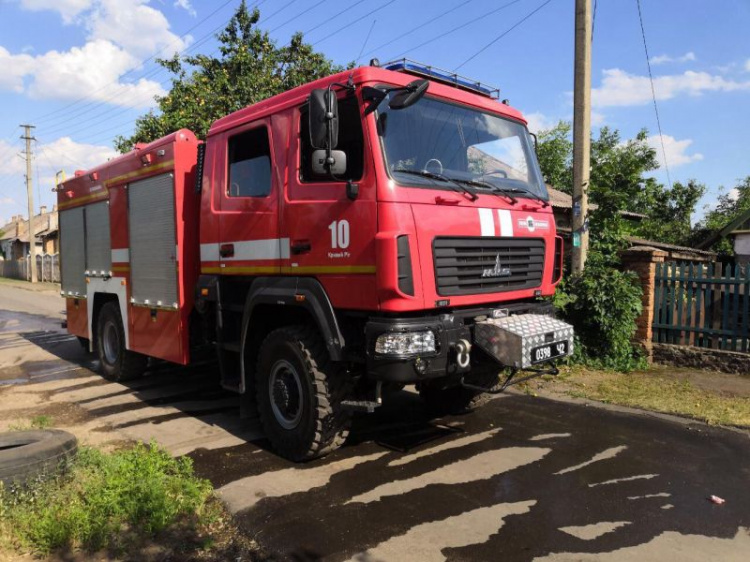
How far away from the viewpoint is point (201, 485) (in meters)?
3.98

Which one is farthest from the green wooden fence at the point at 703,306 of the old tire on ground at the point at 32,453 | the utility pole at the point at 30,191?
the utility pole at the point at 30,191

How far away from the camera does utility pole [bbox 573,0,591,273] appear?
7984 mm

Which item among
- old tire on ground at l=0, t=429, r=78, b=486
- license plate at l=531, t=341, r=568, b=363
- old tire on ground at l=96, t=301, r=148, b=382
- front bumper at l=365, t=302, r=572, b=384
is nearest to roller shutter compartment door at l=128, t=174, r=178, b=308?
old tire on ground at l=96, t=301, r=148, b=382

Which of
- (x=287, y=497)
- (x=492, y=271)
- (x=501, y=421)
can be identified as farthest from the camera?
(x=501, y=421)

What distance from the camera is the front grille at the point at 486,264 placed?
4129 millimetres

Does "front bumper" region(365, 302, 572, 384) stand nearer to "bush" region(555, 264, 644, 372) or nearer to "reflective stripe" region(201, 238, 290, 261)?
"reflective stripe" region(201, 238, 290, 261)

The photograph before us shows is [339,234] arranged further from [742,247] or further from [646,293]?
[742,247]

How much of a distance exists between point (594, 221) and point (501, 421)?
4.10m

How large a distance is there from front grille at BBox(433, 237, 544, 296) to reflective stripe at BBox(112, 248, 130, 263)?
15.5 feet

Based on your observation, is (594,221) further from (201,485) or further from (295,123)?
(201,485)

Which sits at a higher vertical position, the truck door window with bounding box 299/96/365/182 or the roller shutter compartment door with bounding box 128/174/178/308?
the truck door window with bounding box 299/96/365/182

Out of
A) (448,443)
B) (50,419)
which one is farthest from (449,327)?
(50,419)

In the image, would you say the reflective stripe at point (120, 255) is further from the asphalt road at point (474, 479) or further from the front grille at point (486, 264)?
the front grille at point (486, 264)

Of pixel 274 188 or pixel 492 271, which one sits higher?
pixel 274 188
